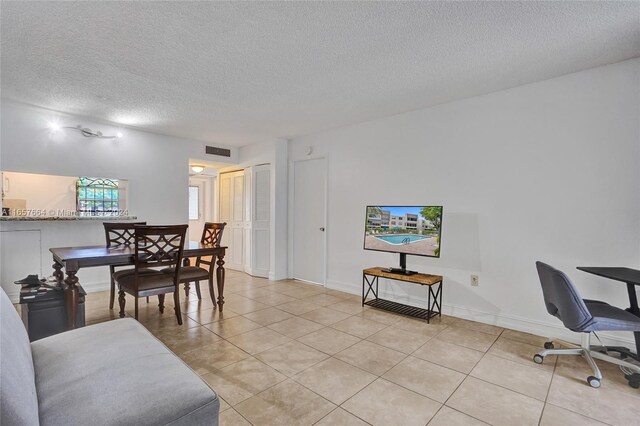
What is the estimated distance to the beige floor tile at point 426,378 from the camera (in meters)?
1.96

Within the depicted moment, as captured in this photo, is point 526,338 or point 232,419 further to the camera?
point 526,338

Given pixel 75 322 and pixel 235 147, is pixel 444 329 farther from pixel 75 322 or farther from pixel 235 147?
pixel 235 147

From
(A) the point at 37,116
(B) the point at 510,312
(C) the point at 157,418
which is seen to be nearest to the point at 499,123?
(B) the point at 510,312

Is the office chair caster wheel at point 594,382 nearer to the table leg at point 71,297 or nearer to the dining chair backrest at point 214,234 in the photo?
the dining chair backrest at point 214,234

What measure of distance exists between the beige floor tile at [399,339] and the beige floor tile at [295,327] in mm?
576

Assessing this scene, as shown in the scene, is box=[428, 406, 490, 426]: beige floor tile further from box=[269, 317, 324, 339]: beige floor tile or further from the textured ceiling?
the textured ceiling

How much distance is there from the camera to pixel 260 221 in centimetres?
536

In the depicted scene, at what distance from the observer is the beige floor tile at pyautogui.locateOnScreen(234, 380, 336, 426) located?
65.9 inches

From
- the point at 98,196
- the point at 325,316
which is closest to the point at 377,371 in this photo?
the point at 325,316

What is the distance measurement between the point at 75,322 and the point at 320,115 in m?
3.28

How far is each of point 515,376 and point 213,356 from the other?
2.20 metres

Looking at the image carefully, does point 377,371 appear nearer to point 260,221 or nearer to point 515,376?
point 515,376

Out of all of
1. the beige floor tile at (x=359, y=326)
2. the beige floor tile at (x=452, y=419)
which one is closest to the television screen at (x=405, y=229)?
the beige floor tile at (x=359, y=326)

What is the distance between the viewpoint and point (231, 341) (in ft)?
8.75
